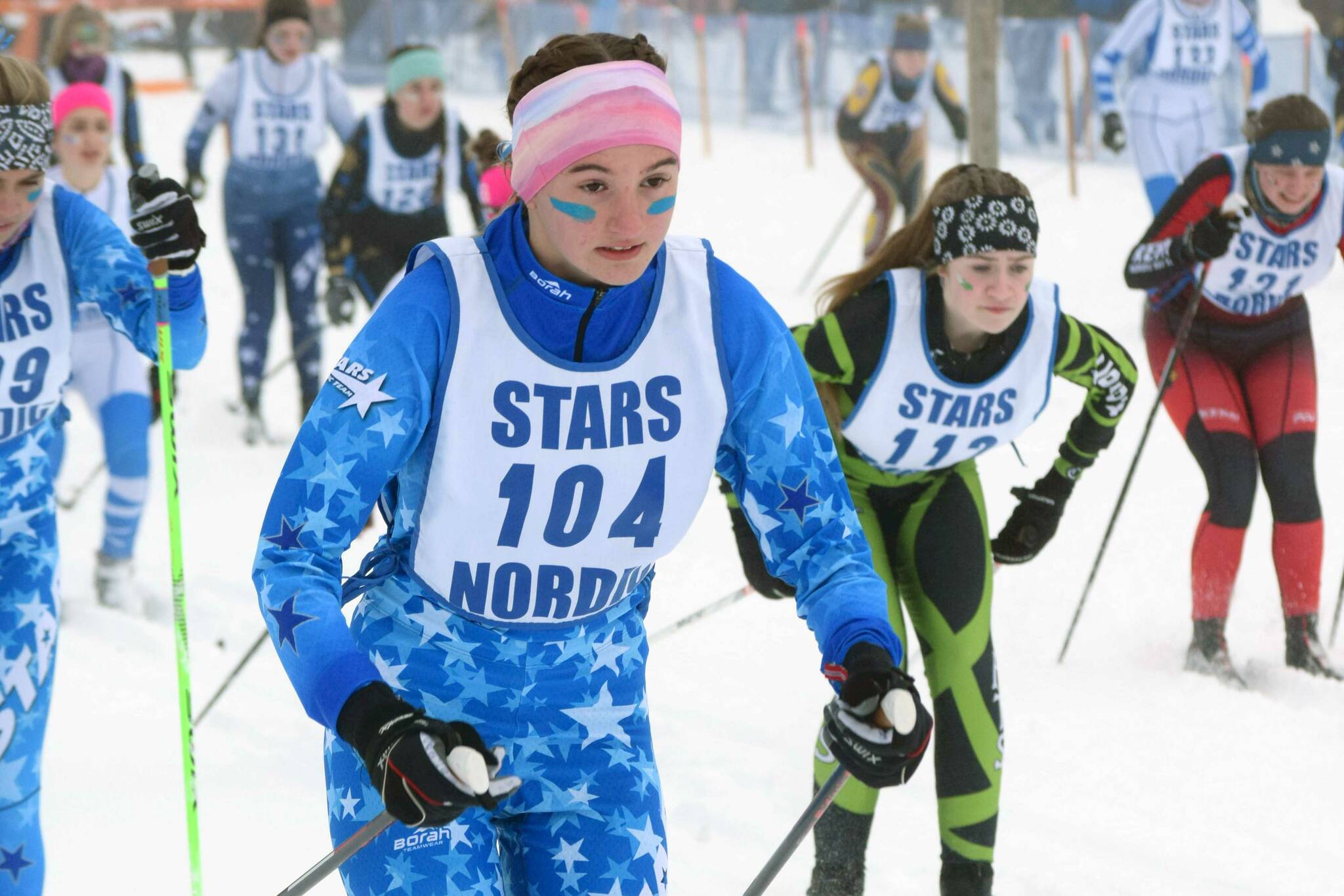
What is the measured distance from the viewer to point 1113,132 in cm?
902

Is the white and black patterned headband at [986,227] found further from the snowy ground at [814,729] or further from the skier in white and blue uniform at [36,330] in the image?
the skier in white and blue uniform at [36,330]

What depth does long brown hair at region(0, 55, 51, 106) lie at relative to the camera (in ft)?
10.4

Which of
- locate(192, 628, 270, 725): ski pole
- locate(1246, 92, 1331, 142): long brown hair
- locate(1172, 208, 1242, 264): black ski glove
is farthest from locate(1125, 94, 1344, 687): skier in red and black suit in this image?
locate(192, 628, 270, 725): ski pole

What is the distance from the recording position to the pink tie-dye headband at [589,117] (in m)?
2.21

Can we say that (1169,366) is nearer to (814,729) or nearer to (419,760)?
(814,729)

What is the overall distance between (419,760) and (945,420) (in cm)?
208

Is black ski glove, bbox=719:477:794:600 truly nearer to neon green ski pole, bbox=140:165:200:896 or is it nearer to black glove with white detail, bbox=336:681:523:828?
neon green ski pole, bbox=140:165:200:896

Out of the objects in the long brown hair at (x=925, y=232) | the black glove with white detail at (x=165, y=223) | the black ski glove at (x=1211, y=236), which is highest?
the black glove with white detail at (x=165, y=223)

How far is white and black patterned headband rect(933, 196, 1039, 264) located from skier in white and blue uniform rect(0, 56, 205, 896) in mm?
1678

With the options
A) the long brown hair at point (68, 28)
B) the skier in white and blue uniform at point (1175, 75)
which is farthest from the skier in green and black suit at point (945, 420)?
the long brown hair at point (68, 28)

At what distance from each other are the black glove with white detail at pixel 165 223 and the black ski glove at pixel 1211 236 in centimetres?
299

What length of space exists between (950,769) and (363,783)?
1.77m

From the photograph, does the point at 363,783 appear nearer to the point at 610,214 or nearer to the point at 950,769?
the point at 610,214

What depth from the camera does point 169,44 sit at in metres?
23.2
